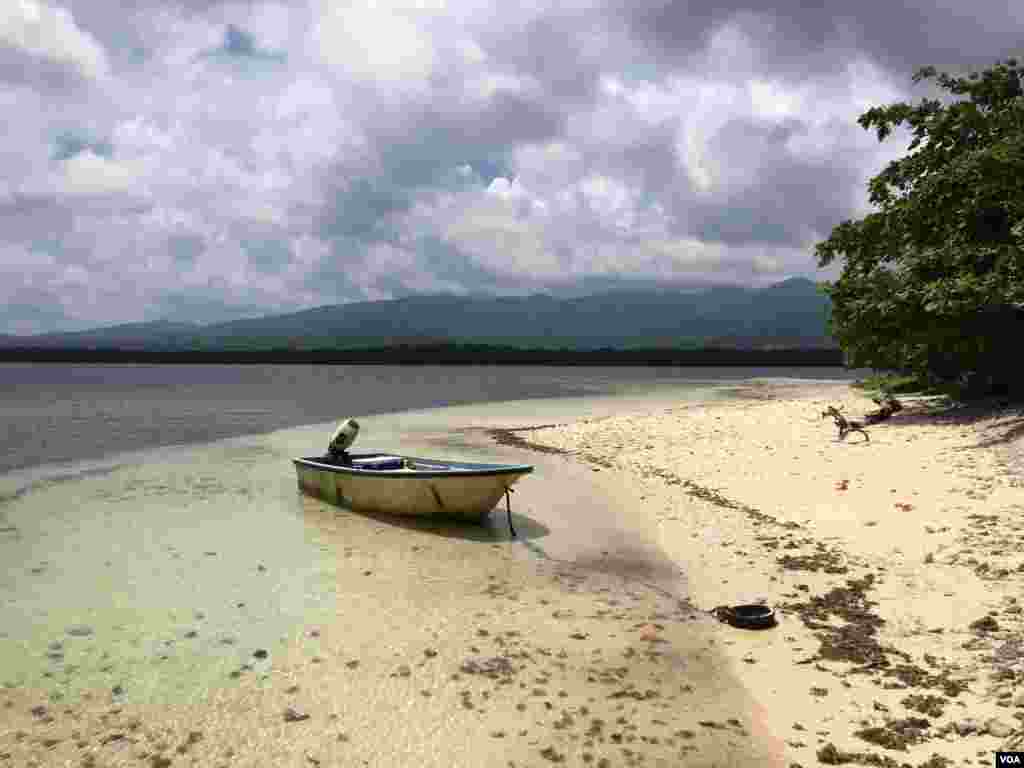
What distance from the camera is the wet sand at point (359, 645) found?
709cm

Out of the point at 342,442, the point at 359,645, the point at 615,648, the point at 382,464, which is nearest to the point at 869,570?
the point at 615,648

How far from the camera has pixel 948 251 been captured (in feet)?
72.1

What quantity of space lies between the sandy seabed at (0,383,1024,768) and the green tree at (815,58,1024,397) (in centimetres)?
683

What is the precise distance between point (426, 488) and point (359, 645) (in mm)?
6434

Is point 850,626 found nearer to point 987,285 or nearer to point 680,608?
point 680,608

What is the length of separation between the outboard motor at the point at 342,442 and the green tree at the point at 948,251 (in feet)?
57.1

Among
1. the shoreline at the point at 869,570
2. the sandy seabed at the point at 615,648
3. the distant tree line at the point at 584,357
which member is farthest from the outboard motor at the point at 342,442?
the distant tree line at the point at 584,357

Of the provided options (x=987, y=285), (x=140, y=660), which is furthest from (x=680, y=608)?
(x=987, y=285)

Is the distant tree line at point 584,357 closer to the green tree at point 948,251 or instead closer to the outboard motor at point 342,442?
the green tree at point 948,251

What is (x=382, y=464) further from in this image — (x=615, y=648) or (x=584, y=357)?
(x=584, y=357)

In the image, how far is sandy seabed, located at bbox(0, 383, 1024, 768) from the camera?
22.7ft

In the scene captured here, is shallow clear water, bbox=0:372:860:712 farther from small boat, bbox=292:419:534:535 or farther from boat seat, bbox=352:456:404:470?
boat seat, bbox=352:456:404:470

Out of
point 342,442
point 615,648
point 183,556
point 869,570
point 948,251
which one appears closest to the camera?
point 615,648

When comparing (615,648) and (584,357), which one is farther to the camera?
(584,357)
